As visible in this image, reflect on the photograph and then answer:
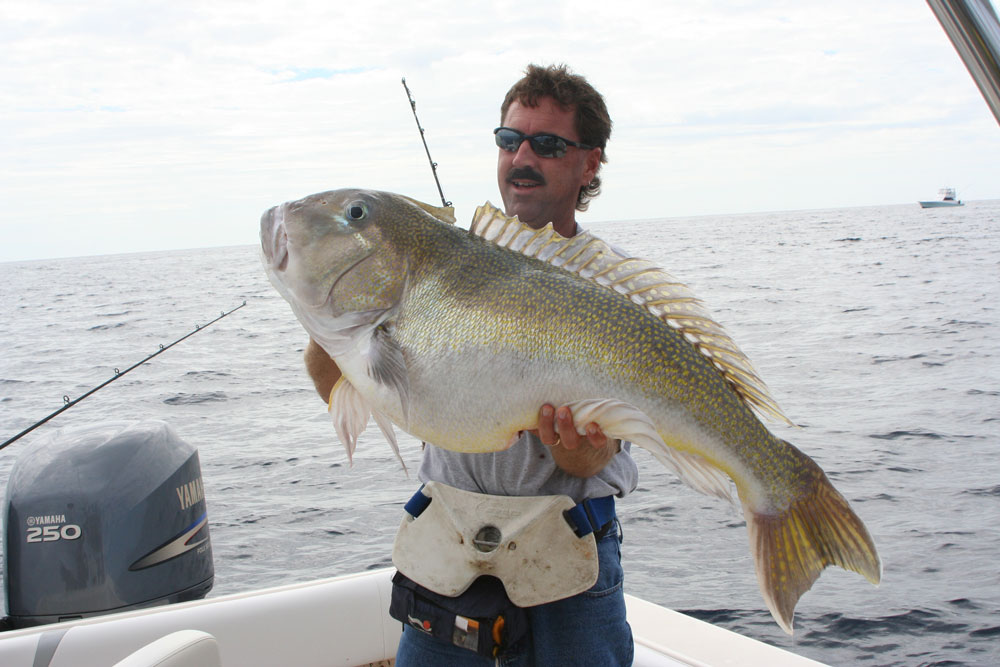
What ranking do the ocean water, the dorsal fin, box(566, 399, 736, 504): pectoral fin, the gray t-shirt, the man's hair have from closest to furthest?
box(566, 399, 736, 504): pectoral fin < the dorsal fin < the gray t-shirt < the man's hair < the ocean water

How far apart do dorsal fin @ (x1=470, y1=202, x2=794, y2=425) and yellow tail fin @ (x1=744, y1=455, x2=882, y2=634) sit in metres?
0.24

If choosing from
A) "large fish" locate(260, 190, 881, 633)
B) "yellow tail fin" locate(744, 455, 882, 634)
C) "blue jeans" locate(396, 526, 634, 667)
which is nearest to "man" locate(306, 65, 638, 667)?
"blue jeans" locate(396, 526, 634, 667)

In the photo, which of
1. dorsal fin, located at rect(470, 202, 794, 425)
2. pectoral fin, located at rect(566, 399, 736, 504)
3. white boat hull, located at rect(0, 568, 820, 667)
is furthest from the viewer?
white boat hull, located at rect(0, 568, 820, 667)

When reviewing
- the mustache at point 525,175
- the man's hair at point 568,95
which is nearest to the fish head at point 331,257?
the mustache at point 525,175

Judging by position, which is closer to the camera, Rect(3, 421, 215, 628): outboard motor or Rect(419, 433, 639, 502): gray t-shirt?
Rect(419, 433, 639, 502): gray t-shirt

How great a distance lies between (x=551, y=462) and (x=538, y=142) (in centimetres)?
111

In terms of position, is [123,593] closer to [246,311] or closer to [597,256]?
[597,256]

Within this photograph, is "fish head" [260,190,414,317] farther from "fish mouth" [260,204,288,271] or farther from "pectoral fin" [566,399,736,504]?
"pectoral fin" [566,399,736,504]

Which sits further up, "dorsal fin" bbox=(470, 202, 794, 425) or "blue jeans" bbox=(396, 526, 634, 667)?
"dorsal fin" bbox=(470, 202, 794, 425)

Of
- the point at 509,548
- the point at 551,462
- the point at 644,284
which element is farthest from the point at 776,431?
the point at 644,284

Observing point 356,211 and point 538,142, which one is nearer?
point 356,211

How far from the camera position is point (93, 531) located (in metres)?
3.76

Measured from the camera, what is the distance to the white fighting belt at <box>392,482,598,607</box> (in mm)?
2352

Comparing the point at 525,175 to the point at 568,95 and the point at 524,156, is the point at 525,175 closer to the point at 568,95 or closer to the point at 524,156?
the point at 524,156
